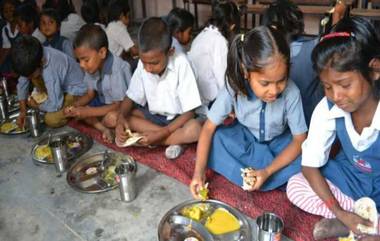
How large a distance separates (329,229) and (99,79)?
1330 mm

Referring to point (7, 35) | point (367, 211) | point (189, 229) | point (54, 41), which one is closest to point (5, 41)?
point (7, 35)

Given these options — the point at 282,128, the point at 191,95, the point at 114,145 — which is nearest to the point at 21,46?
the point at 114,145

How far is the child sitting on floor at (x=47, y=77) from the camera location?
1.90m

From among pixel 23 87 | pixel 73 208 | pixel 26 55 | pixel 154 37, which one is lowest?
pixel 73 208

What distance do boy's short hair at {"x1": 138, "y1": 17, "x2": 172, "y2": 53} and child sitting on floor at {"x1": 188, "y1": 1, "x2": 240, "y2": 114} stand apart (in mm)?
390

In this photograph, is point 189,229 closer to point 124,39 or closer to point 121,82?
point 121,82

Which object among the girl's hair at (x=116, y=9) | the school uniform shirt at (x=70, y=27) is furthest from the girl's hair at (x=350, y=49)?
the school uniform shirt at (x=70, y=27)

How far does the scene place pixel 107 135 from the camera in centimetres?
194

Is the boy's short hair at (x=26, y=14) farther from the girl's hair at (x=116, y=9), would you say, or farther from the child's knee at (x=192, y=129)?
the child's knee at (x=192, y=129)

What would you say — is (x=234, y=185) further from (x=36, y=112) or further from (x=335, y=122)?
(x=36, y=112)

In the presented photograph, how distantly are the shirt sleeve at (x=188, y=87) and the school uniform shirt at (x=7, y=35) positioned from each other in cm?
179

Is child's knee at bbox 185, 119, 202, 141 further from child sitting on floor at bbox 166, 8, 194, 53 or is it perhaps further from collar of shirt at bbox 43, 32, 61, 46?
collar of shirt at bbox 43, 32, 61, 46

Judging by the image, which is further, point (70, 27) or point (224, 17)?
point (70, 27)

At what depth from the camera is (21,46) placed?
1.89m
